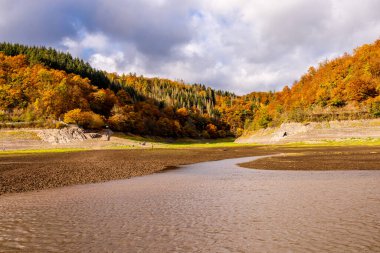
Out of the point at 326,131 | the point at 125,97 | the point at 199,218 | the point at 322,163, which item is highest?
the point at 125,97

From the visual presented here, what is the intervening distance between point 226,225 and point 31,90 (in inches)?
4979

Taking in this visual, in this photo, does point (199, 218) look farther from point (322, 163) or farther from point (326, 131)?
point (326, 131)

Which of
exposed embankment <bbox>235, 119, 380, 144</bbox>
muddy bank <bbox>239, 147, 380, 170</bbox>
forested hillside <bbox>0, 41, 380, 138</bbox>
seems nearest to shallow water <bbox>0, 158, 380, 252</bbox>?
muddy bank <bbox>239, 147, 380, 170</bbox>

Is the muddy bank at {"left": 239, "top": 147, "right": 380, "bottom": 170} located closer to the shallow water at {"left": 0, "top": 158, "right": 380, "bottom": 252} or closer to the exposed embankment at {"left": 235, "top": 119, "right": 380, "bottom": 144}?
the shallow water at {"left": 0, "top": 158, "right": 380, "bottom": 252}

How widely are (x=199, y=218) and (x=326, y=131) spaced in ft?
297

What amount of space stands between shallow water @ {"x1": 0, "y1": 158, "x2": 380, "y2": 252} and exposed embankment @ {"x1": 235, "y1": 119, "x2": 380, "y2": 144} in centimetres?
7256

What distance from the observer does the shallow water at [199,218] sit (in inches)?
387

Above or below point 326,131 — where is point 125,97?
above

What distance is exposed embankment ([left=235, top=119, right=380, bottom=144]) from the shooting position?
284ft

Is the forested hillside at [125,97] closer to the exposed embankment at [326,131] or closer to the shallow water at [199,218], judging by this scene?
the exposed embankment at [326,131]

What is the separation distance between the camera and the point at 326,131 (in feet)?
309

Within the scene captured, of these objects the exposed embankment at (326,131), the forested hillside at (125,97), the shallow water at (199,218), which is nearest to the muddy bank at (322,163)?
the shallow water at (199,218)

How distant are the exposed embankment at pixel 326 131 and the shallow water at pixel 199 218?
72.6 m

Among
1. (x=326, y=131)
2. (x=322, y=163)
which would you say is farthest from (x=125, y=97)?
(x=322, y=163)
